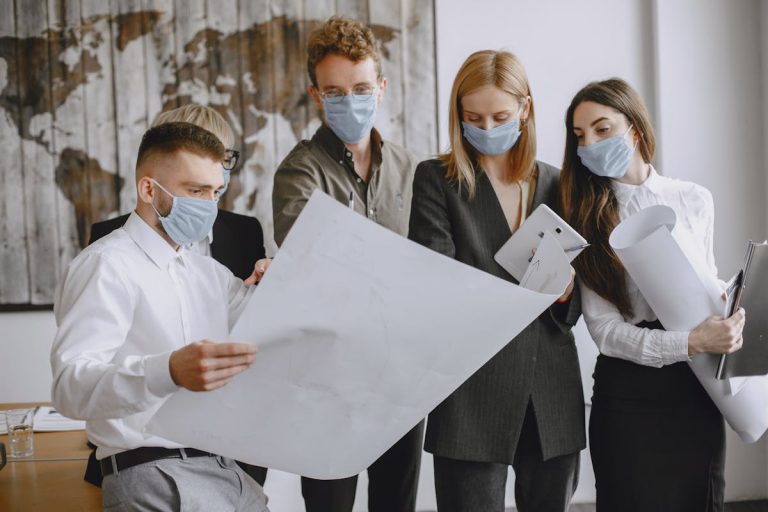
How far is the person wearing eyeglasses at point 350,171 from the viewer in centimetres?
215

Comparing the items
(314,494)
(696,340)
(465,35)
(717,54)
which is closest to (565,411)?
(696,340)

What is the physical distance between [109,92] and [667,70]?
2.38m

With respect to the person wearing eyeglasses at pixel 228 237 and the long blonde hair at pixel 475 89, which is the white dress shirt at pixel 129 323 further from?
the long blonde hair at pixel 475 89

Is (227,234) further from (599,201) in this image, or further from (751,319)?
(751,319)

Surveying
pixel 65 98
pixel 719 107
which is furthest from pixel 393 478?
pixel 719 107

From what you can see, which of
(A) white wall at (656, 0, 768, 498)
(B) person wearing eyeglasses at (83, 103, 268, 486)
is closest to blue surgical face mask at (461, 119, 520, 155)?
(B) person wearing eyeglasses at (83, 103, 268, 486)

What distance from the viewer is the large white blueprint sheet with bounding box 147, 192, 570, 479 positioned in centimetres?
120

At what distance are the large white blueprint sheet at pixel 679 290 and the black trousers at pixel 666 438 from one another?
54 mm

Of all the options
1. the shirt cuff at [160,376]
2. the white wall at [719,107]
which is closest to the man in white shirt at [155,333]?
the shirt cuff at [160,376]

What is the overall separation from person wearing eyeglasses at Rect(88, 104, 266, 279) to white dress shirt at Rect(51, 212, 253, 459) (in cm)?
42

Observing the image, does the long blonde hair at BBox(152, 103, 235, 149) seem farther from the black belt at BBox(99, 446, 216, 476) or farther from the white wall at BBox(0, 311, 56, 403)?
the white wall at BBox(0, 311, 56, 403)

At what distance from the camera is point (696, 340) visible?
168cm

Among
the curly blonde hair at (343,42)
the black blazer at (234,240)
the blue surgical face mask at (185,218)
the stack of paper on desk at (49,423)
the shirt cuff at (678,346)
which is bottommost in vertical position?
the stack of paper on desk at (49,423)

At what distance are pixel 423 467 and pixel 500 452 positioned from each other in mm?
1811
